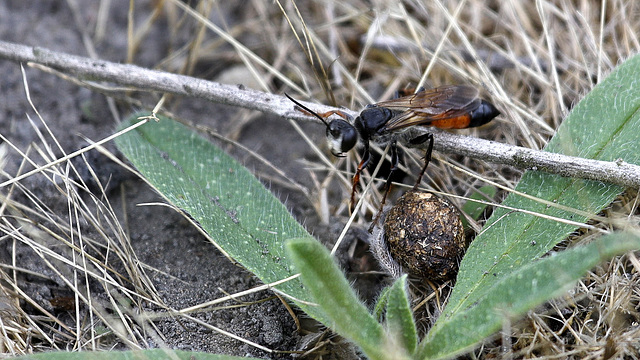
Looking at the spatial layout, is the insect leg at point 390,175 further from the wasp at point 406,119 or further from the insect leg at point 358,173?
the insect leg at point 358,173

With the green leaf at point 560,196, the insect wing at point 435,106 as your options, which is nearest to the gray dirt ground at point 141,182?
the insect wing at point 435,106

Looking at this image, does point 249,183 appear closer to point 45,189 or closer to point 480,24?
point 45,189

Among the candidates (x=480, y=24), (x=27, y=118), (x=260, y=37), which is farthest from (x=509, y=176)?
(x=27, y=118)

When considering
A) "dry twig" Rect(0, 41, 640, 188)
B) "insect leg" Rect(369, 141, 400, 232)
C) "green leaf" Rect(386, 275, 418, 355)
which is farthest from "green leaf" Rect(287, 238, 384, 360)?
"dry twig" Rect(0, 41, 640, 188)

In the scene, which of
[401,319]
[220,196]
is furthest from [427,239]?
[220,196]

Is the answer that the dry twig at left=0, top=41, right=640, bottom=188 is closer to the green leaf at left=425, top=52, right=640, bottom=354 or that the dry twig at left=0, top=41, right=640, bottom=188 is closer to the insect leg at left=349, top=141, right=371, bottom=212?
the green leaf at left=425, top=52, right=640, bottom=354

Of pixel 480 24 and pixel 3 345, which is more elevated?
pixel 480 24
